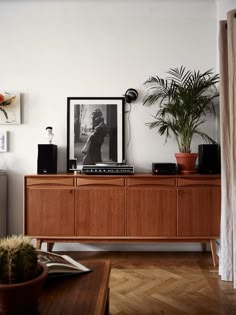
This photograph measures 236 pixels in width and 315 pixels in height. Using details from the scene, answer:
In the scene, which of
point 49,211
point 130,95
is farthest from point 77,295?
point 130,95

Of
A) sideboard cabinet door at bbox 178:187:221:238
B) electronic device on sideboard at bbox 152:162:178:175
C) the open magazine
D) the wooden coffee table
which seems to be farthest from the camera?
electronic device on sideboard at bbox 152:162:178:175

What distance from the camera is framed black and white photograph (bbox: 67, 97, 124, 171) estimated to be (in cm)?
280

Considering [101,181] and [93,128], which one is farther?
[93,128]

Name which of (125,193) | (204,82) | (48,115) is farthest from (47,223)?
(204,82)

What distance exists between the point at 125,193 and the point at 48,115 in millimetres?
1314

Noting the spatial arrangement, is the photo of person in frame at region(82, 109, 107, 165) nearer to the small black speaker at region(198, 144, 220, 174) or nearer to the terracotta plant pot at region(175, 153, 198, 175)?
the terracotta plant pot at region(175, 153, 198, 175)

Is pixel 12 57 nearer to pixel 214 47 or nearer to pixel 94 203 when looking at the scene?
pixel 94 203

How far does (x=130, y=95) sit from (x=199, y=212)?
1.47 meters

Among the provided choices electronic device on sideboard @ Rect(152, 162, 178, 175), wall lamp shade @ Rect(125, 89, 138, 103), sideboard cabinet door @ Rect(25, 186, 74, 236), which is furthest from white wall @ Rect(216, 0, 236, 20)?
sideboard cabinet door @ Rect(25, 186, 74, 236)

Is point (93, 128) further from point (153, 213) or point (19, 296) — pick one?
point (19, 296)

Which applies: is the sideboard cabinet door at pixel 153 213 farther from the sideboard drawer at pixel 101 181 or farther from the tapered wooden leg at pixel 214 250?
Answer: the tapered wooden leg at pixel 214 250

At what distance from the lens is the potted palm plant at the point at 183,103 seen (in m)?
2.51

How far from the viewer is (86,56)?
2.84 meters

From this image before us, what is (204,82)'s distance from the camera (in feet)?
8.41
